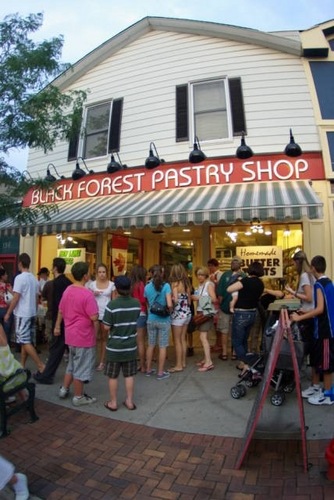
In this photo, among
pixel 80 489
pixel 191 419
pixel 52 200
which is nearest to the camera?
pixel 80 489

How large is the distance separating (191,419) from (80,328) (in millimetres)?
1725

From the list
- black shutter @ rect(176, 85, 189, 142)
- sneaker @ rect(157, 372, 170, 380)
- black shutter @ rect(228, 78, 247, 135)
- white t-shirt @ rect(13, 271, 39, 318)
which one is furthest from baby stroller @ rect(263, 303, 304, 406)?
black shutter @ rect(176, 85, 189, 142)

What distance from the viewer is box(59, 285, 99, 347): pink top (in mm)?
4785

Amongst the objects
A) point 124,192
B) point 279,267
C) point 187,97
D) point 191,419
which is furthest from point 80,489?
point 187,97

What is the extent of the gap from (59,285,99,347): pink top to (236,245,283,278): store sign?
418 cm

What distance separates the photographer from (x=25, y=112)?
17.4 feet

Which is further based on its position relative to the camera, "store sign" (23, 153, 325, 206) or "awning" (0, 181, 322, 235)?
"store sign" (23, 153, 325, 206)

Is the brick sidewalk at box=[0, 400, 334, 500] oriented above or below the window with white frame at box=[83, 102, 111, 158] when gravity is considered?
below

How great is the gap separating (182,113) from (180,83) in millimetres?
829

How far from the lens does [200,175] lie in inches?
314

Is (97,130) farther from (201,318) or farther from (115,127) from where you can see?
(201,318)

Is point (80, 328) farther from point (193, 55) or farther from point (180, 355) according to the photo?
point (193, 55)

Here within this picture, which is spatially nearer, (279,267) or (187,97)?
(279,267)

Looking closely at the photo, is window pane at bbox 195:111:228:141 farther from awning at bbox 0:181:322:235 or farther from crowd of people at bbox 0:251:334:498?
crowd of people at bbox 0:251:334:498
